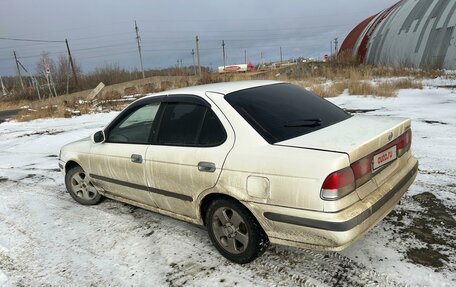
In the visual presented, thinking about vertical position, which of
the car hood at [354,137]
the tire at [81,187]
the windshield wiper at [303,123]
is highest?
the windshield wiper at [303,123]

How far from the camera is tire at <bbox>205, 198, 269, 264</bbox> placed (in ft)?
10.0

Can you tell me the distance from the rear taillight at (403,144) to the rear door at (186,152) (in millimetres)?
1515

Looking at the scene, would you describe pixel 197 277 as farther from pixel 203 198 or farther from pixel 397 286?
pixel 397 286

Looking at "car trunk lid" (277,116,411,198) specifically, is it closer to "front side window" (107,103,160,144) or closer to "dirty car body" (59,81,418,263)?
"dirty car body" (59,81,418,263)

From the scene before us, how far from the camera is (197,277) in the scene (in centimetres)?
312

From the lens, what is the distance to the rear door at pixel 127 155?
12.9 feet

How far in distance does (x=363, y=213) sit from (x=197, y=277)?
4.81 feet

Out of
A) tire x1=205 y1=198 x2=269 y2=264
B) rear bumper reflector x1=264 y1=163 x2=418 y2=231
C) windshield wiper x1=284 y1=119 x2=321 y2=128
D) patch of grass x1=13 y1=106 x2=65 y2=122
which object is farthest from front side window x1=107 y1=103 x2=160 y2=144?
patch of grass x1=13 y1=106 x2=65 y2=122

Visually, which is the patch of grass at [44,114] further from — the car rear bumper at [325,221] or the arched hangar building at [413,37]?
the arched hangar building at [413,37]

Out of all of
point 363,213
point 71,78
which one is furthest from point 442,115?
point 71,78

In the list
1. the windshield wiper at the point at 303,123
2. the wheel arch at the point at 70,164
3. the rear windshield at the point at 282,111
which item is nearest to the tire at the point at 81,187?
the wheel arch at the point at 70,164

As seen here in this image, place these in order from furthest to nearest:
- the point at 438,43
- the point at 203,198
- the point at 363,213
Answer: the point at 438,43 < the point at 203,198 < the point at 363,213

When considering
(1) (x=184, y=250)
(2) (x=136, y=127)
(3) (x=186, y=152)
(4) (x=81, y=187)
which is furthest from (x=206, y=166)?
(4) (x=81, y=187)

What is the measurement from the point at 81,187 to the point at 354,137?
376 cm
